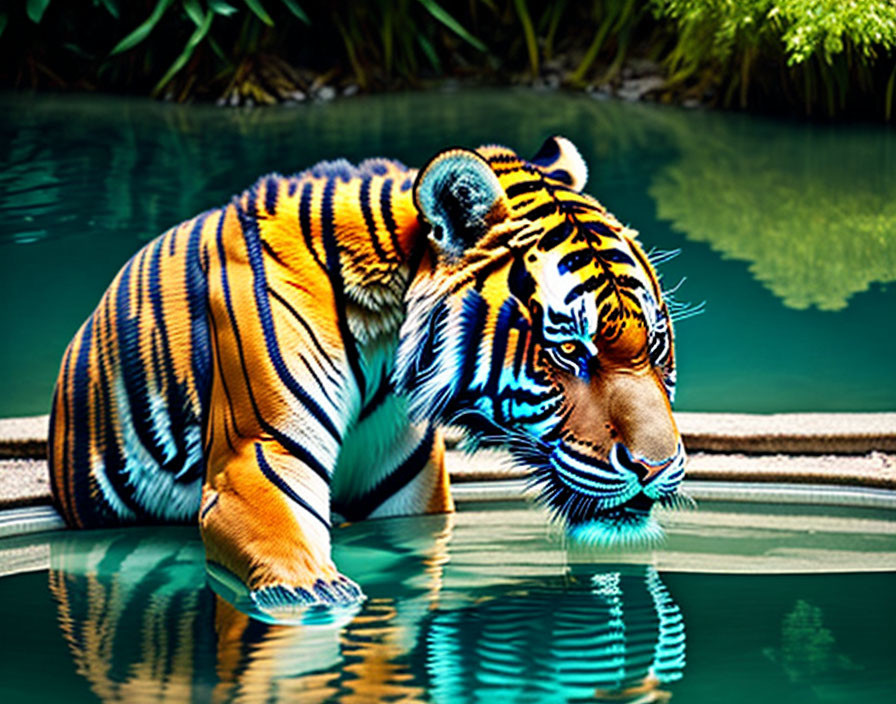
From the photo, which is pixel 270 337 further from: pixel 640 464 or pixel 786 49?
pixel 786 49

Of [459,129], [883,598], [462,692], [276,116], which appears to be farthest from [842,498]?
[276,116]

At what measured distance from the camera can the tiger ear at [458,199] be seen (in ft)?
10.0

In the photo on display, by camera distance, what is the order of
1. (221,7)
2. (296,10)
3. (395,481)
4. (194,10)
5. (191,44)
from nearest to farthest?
(395,481) → (191,44) → (221,7) → (194,10) → (296,10)

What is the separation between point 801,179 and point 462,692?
7.32m

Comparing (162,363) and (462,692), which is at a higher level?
(162,363)

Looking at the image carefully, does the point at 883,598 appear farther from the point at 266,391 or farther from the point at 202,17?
the point at 202,17

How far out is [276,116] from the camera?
12367mm

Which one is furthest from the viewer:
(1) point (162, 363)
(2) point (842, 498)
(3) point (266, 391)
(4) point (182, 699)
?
(2) point (842, 498)

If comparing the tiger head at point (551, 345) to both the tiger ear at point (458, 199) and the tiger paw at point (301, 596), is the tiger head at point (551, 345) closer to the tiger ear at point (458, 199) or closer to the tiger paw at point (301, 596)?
the tiger ear at point (458, 199)

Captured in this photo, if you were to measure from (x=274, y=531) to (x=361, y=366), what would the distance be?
420 millimetres

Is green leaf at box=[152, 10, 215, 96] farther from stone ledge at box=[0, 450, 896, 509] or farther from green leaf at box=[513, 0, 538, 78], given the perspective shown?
stone ledge at box=[0, 450, 896, 509]

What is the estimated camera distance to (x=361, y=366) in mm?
3398

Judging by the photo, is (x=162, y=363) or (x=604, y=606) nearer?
(x=604, y=606)

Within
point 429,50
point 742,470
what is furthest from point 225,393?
point 429,50
